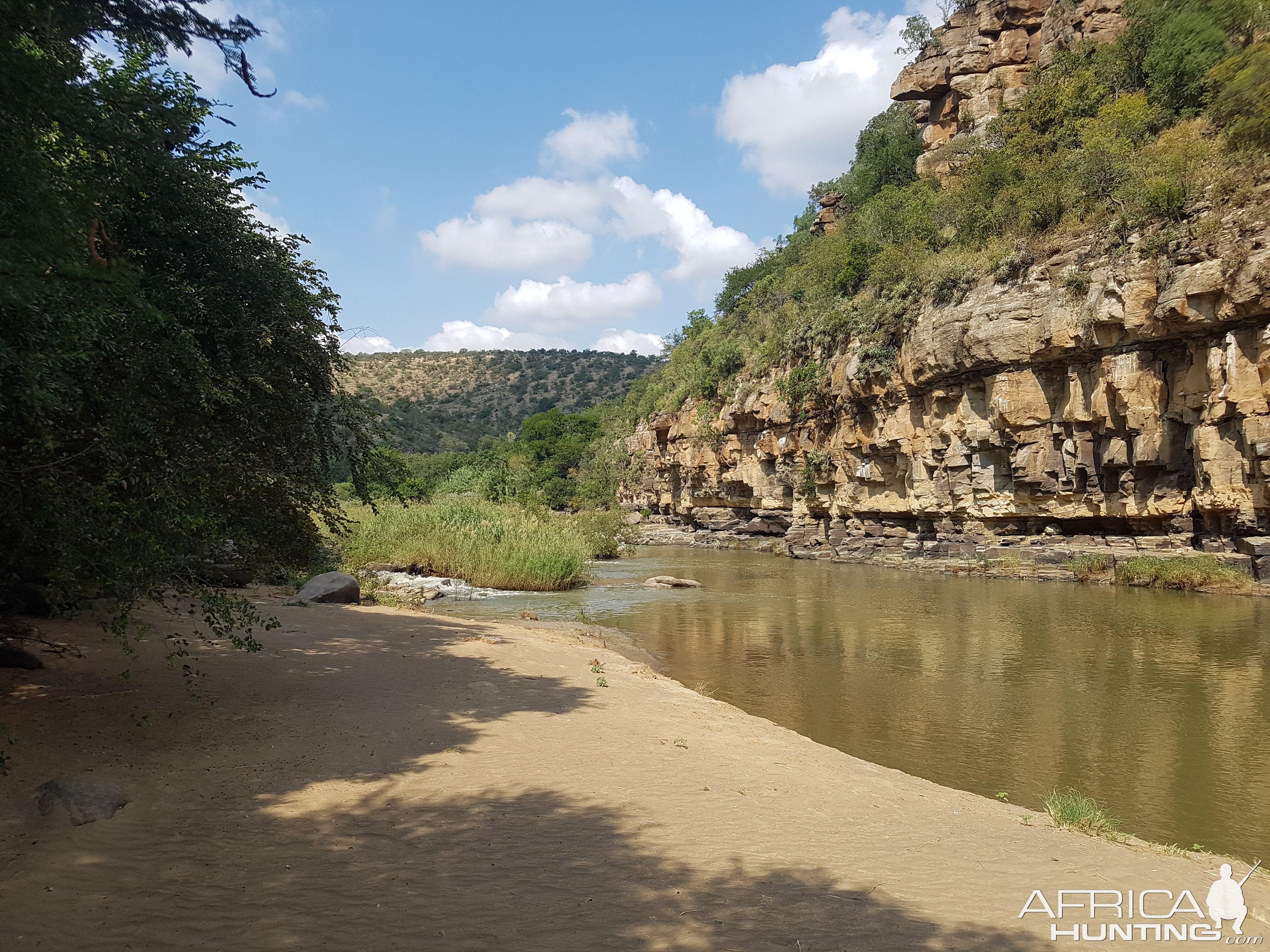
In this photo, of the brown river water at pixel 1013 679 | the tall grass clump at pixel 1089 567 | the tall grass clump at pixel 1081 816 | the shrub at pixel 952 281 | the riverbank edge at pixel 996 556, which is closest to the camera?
the tall grass clump at pixel 1081 816

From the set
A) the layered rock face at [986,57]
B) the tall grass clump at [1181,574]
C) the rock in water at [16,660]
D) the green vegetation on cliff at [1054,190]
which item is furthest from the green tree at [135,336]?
the layered rock face at [986,57]

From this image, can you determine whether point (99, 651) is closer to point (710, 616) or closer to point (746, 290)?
point (710, 616)

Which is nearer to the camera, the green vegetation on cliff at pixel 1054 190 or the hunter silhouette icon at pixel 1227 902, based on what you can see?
the hunter silhouette icon at pixel 1227 902

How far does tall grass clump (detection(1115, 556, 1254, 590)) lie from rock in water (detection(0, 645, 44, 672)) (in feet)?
78.1

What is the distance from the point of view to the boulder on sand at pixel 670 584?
22500 millimetres

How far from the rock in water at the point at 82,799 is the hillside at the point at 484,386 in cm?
7315

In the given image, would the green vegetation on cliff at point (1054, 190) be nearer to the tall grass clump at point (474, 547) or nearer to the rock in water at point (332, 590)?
the tall grass clump at point (474, 547)

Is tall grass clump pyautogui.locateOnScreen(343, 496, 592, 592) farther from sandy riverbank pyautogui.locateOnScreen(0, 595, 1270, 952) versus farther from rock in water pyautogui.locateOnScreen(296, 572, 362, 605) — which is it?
sandy riverbank pyautogui.locateOnScreen(0, 595, 1270, 952)

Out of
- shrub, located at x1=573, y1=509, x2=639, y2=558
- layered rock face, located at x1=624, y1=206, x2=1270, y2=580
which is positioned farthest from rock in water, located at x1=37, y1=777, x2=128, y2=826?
layered rock face, located at x1=624, y1=206, x2=1270, y2=580

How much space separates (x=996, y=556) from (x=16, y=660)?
88.2ft

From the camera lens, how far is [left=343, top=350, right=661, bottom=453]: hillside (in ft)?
277

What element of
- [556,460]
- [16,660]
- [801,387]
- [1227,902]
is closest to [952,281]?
[801,387]

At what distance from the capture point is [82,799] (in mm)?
4625

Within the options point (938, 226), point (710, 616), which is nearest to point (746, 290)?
point (938, 226)
